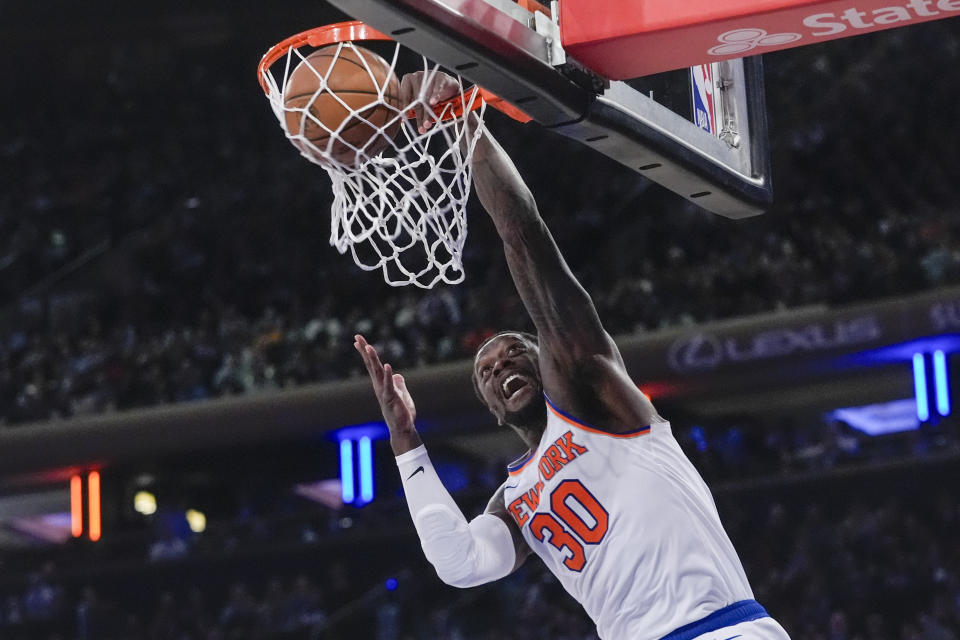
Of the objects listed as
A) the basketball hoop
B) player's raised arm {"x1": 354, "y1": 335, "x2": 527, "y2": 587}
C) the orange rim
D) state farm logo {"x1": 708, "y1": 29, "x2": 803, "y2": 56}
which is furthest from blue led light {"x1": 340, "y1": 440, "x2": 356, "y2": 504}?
state farm logo {"x1": 708, "y1": 29, "x2": 803, "y2": 56}

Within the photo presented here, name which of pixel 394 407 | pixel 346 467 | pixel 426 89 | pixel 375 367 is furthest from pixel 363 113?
pixel 346 467

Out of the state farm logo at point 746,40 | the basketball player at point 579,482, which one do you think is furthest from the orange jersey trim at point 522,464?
the state farm logo at point 746,40

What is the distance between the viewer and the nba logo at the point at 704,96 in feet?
12.1

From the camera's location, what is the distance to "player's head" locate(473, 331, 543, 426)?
3.82 meters

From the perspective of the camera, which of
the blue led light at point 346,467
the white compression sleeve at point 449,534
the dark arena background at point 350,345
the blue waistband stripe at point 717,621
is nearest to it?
the blue waistband stripe at point 717,621

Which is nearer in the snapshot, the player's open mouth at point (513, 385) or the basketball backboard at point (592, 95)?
the basketball backboard at point (592, 95)

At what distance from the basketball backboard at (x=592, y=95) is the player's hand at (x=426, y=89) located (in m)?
0.35

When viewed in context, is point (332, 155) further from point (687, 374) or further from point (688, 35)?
point (687, 374)

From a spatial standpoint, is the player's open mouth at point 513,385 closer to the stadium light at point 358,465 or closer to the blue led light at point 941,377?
the blue led light at point 941,377

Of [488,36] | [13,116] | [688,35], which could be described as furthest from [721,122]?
[13,116]

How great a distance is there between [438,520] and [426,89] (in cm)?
121

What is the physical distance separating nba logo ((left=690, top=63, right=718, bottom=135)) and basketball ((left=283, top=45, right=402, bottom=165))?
84 cm

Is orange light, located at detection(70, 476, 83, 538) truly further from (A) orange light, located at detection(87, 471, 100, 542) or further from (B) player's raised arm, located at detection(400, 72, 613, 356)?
(B) player's raised arm, located at detection(400, 72, 613, 356)

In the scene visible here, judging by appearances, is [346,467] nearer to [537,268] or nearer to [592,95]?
[537,268]
